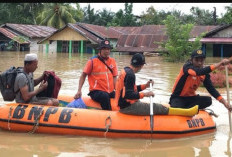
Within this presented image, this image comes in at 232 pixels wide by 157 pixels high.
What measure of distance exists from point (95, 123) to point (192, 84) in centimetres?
180

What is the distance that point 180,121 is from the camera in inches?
225

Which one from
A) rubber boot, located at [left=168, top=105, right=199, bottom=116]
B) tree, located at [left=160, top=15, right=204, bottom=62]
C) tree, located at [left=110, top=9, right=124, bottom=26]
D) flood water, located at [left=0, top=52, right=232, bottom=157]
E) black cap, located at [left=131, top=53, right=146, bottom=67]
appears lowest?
flood water, located at [left=0, top=52, right=232, bottom=157]

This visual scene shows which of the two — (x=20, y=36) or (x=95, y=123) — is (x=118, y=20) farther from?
(x=95, y=123)

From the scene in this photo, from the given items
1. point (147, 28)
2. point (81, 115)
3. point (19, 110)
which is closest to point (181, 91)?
point (81, 115)

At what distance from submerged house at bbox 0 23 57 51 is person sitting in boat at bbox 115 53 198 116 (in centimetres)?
3374

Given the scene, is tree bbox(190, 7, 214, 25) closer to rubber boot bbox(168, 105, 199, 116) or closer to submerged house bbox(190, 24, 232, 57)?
submerged house bbox(190, 24, 232, 57)

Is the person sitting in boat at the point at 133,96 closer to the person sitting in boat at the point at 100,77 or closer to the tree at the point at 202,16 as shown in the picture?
the person sitting in boat at the point at 100,77

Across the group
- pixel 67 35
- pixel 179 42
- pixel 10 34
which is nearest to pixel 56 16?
pixel 10 34

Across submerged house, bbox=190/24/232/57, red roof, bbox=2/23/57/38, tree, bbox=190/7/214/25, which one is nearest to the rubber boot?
submerged house, bbox=190/24/232/57

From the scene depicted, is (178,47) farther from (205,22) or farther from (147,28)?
(205,22)

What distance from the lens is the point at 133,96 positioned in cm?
539

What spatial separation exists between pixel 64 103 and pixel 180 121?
2.48 m

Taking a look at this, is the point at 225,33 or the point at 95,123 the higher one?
the point at 225,33

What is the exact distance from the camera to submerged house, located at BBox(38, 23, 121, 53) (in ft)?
111
